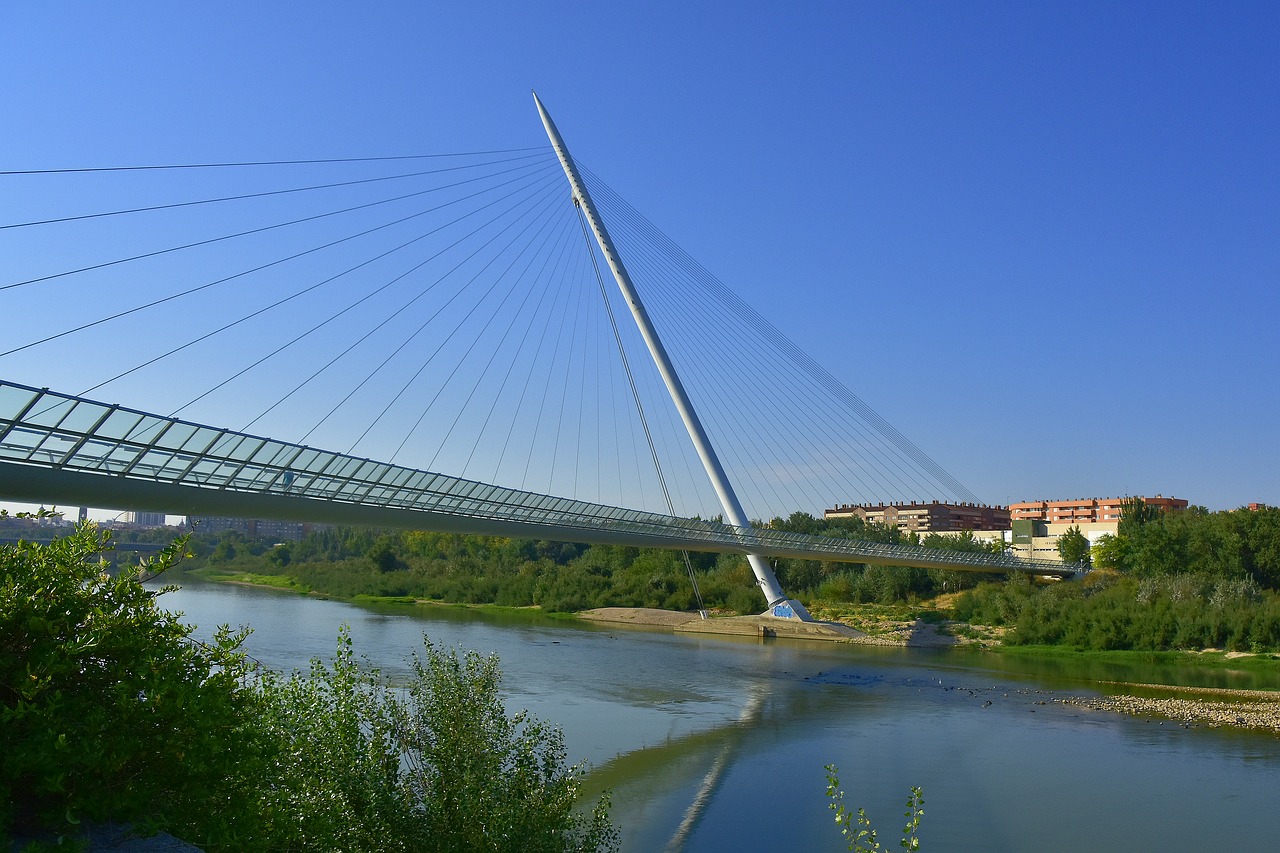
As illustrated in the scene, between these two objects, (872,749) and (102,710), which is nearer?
(102,710)

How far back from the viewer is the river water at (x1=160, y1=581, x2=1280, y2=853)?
1416 cm

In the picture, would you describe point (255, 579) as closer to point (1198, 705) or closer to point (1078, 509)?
point (1198, 705)

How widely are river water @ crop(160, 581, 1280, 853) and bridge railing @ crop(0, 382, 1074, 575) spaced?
5.02 m

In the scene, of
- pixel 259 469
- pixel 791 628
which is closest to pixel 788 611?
pixel 791 628

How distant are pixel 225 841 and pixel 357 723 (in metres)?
3.07

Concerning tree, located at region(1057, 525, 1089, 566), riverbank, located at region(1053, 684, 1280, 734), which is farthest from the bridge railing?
tree, located at region(1057, 525, 1089, 566)

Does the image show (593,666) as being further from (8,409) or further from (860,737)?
(8,409)

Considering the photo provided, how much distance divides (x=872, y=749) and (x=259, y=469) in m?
13.8

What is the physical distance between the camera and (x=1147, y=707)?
83.8 feet

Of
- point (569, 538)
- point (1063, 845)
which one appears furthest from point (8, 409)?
point (569, 538)

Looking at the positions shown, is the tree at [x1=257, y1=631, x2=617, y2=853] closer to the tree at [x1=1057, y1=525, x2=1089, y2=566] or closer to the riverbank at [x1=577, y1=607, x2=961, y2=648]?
the riverbank at [x1=577, y1=607, x2=961, y2=648]

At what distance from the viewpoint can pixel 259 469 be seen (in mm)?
18219

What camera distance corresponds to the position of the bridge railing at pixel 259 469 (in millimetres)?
13469

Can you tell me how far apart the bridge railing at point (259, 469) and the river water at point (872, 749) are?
5016 millimetres
